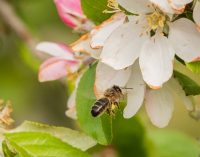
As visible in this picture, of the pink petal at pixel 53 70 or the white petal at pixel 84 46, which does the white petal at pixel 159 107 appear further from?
the pink petal at pixel 53 70

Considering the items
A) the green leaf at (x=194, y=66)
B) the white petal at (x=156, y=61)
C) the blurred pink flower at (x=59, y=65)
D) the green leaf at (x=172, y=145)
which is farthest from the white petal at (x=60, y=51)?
the green leaf at (x=172, y=145)

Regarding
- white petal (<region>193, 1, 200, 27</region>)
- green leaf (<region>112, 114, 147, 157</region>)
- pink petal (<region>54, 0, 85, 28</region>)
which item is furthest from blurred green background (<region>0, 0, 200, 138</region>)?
white petal (<region>193, 1, 200, 27</region>)

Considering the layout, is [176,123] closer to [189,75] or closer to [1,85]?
[1,85]

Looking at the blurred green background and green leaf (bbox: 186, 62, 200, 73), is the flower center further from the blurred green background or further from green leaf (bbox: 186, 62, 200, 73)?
the blurred green background

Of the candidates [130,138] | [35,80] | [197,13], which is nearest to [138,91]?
[197,13]

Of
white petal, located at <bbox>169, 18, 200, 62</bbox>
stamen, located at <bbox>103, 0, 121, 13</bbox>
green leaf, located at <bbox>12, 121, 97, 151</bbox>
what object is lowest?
green leaf, located at <bbox>12, 121, 97, 151</bbox>

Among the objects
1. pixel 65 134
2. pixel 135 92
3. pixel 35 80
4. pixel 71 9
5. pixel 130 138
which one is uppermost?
pixel 71 9

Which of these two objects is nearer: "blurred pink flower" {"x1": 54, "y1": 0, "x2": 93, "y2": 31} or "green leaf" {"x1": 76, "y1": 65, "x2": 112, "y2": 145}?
"green leaf" {"x1": 76, "y1": 65, "x2": 112, "y2": 145}

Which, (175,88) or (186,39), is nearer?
(186,39)

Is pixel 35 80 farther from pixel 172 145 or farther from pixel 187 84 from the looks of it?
pixel 187 84
